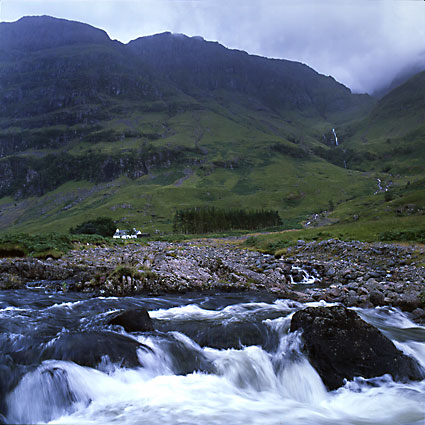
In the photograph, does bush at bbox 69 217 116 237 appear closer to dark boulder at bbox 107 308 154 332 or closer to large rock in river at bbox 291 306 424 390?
dark boulder at bbox 107 308 154 332

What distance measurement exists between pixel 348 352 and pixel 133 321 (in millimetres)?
7425

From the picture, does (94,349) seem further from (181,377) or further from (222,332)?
(222,332)

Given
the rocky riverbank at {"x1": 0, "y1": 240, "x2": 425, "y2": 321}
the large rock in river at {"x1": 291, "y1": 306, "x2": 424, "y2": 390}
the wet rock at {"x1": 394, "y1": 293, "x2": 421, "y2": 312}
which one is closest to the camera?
the large rock in river at {"x1": 291, "y1": 306, "x2": 424, "y2": 390}

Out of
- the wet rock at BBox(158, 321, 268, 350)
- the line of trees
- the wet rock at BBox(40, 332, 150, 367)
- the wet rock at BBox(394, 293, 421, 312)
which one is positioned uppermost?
the line of trees

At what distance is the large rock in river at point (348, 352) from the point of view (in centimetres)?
874

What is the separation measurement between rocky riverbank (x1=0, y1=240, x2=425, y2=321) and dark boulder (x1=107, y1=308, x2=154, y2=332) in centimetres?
592

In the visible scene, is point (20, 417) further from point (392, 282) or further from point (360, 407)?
point (392, 282)

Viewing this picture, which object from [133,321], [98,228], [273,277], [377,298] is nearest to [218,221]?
[98,228]

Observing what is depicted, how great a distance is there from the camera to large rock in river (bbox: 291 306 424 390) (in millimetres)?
8742

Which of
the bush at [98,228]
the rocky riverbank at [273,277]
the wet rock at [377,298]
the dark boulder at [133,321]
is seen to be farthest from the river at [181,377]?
the bush at [98,228]

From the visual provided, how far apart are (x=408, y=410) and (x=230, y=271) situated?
48.2 feet

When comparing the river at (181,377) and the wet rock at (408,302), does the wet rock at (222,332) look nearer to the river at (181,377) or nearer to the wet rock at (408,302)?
the river at (181,377)

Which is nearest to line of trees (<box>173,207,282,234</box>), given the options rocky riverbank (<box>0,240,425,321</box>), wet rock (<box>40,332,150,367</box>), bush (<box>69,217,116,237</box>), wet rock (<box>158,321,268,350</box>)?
bush (<box>69,217,116,237</box>)

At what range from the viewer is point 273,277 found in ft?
72.3
